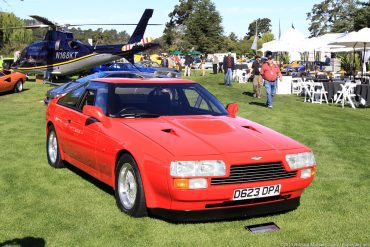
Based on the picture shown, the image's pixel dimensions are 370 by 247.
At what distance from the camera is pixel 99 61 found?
2597cm

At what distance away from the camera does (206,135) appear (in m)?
5.01

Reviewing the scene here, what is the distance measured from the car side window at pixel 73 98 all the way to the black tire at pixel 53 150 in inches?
21.4

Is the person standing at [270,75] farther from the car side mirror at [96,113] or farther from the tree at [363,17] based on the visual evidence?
the tree at [363,17]

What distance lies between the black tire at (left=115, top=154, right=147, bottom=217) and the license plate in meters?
0.98

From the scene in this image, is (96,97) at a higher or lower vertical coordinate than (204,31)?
lower

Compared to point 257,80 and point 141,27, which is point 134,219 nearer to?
point 257,80

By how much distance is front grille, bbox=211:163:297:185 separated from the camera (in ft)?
14.8

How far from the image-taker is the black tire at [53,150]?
288 inches

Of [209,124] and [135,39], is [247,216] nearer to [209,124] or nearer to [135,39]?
[209,124]

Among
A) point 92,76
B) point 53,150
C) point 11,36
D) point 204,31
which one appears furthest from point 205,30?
point 53,150

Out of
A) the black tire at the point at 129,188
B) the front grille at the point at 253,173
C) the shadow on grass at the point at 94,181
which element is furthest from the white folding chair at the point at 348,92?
the black tire at the point at 129,188

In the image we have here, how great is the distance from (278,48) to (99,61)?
32.3 ft

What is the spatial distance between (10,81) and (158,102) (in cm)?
1807

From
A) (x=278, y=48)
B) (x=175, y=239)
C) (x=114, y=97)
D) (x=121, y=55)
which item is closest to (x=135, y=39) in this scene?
(x=121, y=55)
